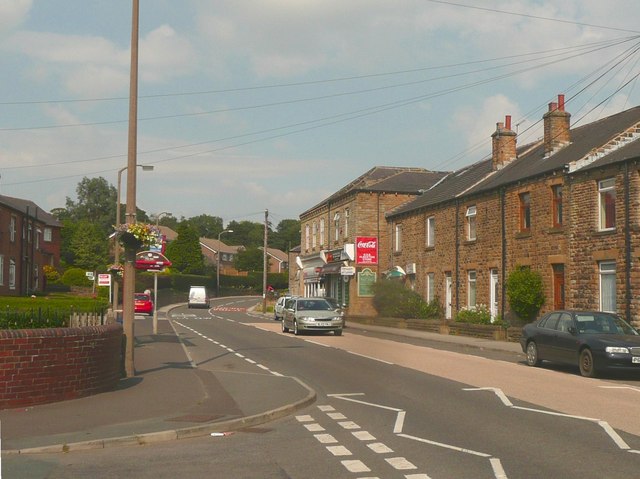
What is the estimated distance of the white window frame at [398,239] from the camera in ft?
156

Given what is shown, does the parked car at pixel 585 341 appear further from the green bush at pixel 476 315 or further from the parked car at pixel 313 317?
the parked car at pixel 313 317

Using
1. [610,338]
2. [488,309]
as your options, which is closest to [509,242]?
[488,309]

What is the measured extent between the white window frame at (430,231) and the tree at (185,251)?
71.0 metres

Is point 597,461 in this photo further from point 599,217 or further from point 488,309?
point 488,309

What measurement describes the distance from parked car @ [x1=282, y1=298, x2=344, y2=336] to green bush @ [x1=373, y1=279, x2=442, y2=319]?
810cm

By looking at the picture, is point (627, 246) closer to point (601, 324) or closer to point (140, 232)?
point (601, 324)

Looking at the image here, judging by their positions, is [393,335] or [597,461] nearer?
[597,461]

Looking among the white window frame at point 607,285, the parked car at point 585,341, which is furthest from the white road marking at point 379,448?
the white window frame at point 607,285

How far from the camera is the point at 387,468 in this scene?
7992 millimetres

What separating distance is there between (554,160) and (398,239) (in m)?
17.4

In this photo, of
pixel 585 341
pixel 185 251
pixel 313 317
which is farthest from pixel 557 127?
pixel 185 251

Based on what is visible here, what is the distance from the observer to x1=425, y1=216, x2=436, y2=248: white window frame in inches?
1654

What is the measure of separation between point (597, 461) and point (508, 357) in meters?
15.4

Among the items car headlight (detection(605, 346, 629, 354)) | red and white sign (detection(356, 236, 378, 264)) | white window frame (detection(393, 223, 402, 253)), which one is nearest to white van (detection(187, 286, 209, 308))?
red and white sign (detection(356, 236, 378, 264))
